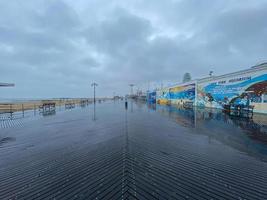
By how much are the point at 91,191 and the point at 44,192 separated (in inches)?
39.7

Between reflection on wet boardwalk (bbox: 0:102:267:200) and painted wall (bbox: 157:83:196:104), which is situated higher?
painted wall (bbox: 157:83:196:104)

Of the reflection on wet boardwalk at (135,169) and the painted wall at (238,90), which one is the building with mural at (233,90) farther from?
the reflection on wet boardwalk at (135,169)

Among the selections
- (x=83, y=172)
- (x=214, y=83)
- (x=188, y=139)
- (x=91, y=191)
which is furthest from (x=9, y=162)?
(x=214, y=83)

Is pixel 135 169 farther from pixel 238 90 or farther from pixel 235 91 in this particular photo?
pixel 235 91

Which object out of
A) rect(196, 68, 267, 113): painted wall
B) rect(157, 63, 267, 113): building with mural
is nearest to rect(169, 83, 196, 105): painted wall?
rect(157, 63, 267, 113): building with mural

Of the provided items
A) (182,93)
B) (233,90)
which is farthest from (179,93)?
(233,90)

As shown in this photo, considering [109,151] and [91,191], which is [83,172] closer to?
[91,191]

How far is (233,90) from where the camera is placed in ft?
62.3

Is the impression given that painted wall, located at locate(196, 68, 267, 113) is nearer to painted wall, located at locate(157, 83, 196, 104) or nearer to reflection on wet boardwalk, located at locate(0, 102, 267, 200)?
painted wall, located at locate(157, 83, 196, 104)

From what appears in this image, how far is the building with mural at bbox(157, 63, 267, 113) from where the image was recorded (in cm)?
1535

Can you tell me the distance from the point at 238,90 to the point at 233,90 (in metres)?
0.83

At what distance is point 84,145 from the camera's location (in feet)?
20.3

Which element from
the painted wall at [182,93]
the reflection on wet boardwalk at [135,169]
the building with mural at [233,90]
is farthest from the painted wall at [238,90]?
the reflection on wet boardwalk at [135,169]

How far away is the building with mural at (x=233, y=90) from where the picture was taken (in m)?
15.4
